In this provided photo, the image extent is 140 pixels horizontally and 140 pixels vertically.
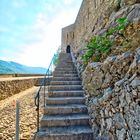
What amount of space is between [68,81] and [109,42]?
2.33 meters

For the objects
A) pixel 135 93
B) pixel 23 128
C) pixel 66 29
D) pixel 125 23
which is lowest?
pixel 23 128

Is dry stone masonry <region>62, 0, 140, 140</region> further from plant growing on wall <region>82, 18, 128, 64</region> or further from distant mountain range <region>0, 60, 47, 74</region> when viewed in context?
distant mountain range <region>0, 60, 47, 74</region>

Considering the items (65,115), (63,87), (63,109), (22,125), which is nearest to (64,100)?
(63,109)

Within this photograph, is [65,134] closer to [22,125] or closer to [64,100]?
[64,100]

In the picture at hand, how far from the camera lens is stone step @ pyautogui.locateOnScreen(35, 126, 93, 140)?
3387mm

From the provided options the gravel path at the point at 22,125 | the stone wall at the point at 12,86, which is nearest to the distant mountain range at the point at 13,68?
the stone wall at the point at 12,86

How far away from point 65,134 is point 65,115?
2.42ft

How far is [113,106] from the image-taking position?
282cm

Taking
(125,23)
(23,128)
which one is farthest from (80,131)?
(125,23)

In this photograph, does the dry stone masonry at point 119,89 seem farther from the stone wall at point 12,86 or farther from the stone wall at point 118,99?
the stone wall at point 12,86

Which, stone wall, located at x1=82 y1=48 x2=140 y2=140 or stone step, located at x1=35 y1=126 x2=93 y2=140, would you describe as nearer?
stone wall, located at x1=82 y1=48 x2=140 y2=140

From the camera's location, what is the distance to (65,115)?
13.6ft

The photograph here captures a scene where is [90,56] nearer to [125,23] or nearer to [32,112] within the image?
[125,23]

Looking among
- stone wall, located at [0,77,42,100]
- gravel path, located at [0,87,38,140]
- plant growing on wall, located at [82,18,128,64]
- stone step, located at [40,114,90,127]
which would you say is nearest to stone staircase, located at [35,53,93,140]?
stone step, located at [40,114,90,127]
